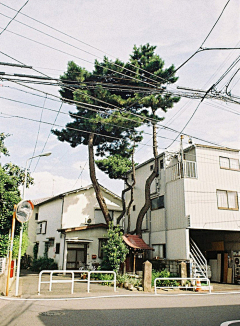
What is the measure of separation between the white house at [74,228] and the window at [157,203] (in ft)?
14.2

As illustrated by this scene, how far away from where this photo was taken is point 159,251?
21484 mm

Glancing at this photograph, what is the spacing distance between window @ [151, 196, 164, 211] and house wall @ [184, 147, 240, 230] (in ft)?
10.6

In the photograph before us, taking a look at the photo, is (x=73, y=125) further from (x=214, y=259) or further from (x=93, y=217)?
(x=214, y=259)

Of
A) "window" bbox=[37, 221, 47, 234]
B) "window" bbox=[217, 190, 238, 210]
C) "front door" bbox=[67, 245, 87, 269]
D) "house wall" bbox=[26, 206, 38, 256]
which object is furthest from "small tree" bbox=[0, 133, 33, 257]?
"house wall" bbox=[26, 206, 38, 256]

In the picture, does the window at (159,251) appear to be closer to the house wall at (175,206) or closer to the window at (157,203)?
the house wall at (175,206)

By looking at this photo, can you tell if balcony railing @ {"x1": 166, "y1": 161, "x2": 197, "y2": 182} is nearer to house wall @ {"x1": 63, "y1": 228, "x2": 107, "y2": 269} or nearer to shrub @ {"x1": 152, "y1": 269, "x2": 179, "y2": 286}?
shrub @ {"x1": 152, "y1": 269, "x2": 179, "y2": 286}

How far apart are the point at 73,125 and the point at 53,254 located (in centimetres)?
1201

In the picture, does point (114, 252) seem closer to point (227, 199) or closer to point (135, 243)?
point (135, 243)

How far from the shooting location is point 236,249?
20.6 meters

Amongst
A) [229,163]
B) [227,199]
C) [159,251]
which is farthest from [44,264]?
[229,163]

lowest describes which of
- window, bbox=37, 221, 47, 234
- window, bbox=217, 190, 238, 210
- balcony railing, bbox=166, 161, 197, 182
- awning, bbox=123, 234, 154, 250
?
awning, bbox=123, 234, 154, 250

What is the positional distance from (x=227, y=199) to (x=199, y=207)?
8.12ft

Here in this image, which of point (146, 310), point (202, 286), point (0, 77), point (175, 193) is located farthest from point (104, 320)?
point (175, 193)

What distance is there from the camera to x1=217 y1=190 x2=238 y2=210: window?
20156mm
